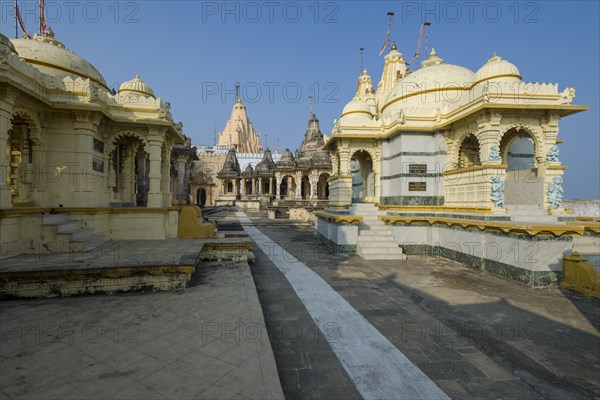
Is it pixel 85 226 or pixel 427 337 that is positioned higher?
pixel 85 226

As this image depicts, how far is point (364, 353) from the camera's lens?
411 centimetres

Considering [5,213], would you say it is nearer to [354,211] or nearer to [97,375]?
[97,375]

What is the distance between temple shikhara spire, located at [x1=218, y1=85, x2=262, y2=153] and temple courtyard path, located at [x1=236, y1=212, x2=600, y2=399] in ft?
285

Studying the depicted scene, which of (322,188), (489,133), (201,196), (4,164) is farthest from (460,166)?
(201,196)

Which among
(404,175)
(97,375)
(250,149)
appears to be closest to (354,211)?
(404,175)

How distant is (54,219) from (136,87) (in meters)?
5.90

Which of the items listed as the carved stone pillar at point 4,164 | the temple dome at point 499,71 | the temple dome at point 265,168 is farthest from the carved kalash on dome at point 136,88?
the temple dome at point 265,168

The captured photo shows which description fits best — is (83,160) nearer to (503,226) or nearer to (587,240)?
(503,226)

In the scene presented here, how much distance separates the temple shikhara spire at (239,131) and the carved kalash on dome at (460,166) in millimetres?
79840

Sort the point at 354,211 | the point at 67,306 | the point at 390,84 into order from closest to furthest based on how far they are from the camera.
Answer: the point at 67,306 < the point at 354,211 < the point at 390,84

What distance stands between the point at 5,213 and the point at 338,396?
8315 millimetres

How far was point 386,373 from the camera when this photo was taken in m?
3.66

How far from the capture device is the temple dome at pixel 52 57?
909 centimetres

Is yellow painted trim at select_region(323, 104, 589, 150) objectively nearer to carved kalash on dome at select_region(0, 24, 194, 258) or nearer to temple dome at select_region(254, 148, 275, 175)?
carved kalash on dome at select_region(0, 24, 194, 258)
